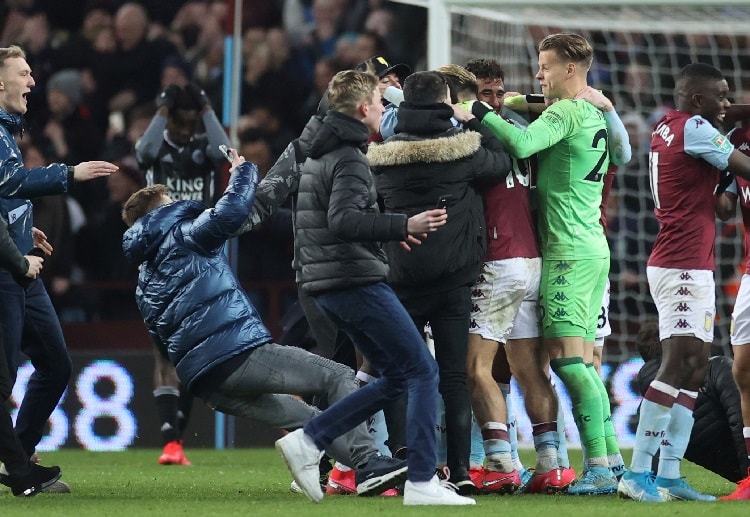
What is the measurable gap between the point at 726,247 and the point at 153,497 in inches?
266

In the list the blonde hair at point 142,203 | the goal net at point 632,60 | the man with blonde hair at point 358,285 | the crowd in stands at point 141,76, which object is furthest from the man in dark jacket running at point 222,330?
the crowd in stands at point 141,76

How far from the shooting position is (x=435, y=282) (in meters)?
6.70

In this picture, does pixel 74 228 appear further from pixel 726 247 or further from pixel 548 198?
pixel 548 198

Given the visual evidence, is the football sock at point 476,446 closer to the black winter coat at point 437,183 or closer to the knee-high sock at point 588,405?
the knee-high sock at point 588,405

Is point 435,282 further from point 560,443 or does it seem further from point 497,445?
point 560,443

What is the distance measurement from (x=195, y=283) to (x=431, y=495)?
4.84 ft

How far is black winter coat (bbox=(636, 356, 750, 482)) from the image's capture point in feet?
23.7

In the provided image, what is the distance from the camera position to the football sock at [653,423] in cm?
646

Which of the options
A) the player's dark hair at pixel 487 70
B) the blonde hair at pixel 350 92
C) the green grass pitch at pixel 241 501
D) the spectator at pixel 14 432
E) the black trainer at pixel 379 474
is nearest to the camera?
the green grass pitch at pixel 241 501

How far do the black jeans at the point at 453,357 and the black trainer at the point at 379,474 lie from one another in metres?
0.32

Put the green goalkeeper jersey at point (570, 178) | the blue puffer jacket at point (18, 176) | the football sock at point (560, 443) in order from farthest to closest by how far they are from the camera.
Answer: the football sock at point (560, 443) → the green goalkeeper jersey at point (570, 178) → the blue puffer jacket at point (18, 176)

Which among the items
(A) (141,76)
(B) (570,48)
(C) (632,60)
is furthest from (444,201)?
(A) (141,76)

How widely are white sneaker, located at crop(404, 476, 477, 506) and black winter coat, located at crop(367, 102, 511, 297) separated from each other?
1.06 m

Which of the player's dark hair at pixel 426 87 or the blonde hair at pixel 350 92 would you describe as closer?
the blonde hair at pixel 350 92
